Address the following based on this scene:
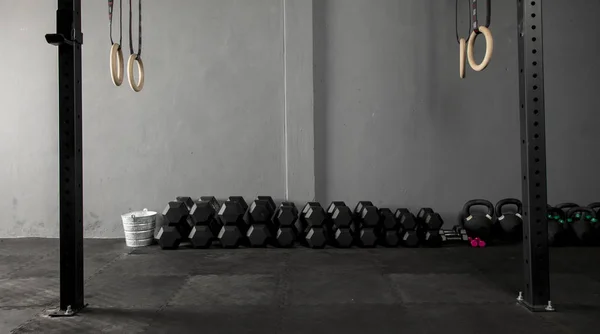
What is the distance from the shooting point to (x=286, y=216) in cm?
434

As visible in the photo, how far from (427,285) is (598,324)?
0.95 m

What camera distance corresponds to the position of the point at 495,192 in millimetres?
4762

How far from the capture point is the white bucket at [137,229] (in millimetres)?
4367

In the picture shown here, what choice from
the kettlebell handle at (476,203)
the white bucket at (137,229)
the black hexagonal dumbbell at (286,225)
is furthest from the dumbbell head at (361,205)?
the white bucket at (137,229)

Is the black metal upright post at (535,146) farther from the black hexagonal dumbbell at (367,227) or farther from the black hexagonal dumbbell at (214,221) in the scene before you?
the black hexagonal dumbbell at (214,221)

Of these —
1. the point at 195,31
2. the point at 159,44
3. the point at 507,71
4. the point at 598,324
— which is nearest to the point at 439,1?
the point at 507,71

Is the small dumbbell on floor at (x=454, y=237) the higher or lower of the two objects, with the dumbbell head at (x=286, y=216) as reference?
lower

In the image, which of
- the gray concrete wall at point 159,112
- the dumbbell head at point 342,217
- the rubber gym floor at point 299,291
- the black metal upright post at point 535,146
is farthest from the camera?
the gray concrete wall at point 159,112

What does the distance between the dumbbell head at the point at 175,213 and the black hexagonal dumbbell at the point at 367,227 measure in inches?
57.9

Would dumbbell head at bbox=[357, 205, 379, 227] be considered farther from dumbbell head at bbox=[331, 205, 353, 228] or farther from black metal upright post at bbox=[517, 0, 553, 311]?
black metal upright post at bbox=[517, 0, 553, 311]

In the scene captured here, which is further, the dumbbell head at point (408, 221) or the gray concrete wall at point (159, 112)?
the gray concrete wall at point (159, 112)

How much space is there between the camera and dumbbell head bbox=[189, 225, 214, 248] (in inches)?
169

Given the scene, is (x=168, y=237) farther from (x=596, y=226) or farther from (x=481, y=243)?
(x=596, y=226)

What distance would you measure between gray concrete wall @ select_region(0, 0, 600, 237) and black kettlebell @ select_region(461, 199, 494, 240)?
0.85 ft
